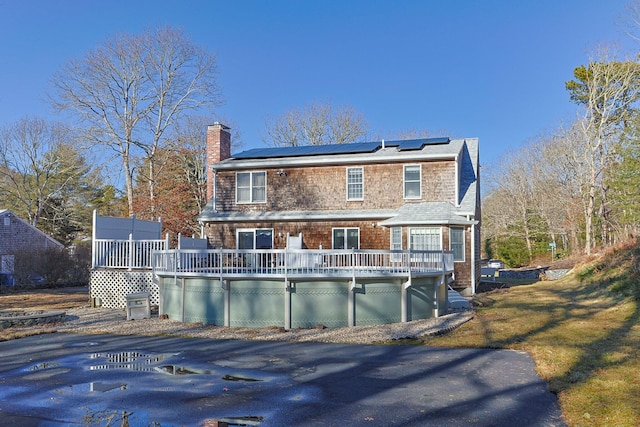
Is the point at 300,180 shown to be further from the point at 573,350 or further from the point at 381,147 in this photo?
the point at 573,350

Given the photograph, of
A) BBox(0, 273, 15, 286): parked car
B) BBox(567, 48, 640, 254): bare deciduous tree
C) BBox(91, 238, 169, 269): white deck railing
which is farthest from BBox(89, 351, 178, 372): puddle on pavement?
BBox(567, 48, 640, 254): bare deciduous tree

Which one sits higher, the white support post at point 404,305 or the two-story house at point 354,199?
the two-story house at point 354,199

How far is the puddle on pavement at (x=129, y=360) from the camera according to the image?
862 cm

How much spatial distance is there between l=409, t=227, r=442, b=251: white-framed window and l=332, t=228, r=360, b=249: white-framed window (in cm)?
246

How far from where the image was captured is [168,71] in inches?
1390

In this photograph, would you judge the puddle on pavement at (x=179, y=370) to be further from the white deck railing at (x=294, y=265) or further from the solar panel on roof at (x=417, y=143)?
the solar panel on roof at (x=417, y=143)

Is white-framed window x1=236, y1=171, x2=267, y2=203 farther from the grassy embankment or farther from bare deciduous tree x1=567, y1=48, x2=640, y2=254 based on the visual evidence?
bare deciduous tree x1=567, y1=48, x2=640, y2=254

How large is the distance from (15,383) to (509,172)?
1980 inches

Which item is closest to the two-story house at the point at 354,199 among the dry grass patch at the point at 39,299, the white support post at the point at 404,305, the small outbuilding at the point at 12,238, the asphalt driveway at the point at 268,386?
the white support post at the point at 404,305

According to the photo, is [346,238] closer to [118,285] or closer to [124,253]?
[124,253]

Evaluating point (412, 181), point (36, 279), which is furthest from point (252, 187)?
point (36, 279)

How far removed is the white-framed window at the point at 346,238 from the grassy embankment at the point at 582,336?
569cm

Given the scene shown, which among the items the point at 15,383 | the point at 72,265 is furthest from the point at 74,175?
the point at 15,383

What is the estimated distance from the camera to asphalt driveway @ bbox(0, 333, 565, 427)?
598 cm
